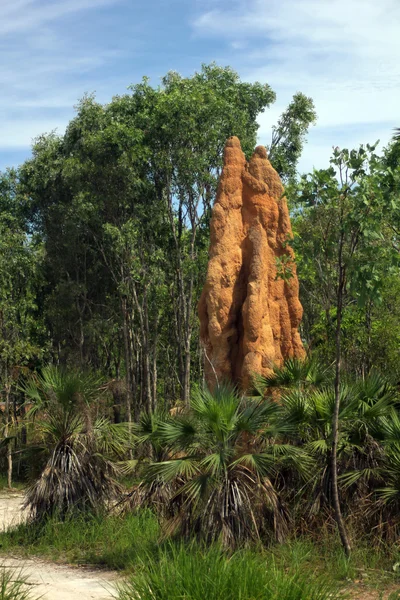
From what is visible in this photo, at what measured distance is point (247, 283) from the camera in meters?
17.9

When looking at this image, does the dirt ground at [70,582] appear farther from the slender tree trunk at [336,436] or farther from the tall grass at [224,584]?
the tall grass at [224,584]

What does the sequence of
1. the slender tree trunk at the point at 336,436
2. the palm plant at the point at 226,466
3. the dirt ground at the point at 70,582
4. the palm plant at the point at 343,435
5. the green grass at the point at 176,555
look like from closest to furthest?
1. the green grass at the point at 176,555
2. the dirt ground at the point at 70,582
3. the slender tree trunk at the point at 336,436
4. the palm plant at the point at 226,466
5. the palm plant at the point at 343,435

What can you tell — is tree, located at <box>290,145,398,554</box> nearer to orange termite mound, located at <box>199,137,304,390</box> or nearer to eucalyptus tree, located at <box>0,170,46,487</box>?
orange termite mound, located at <box>199,137,304,390</box>

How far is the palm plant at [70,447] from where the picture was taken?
15.4 m

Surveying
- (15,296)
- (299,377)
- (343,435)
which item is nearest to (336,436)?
(343,435)

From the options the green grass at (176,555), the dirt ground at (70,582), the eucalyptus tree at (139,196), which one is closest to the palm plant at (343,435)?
the green grass at (176,555)

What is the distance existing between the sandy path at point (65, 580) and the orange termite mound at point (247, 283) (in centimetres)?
503

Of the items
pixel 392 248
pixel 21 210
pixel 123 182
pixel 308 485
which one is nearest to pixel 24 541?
pixel 308 485

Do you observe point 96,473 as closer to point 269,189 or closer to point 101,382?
point 101,382

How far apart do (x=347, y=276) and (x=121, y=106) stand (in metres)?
19.2

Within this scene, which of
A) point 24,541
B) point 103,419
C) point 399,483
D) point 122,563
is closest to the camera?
point 399,483

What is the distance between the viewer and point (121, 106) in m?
29.5

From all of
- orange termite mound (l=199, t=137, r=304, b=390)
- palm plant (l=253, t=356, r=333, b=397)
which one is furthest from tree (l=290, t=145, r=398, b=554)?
orange termite mound (l=199, t=137, r=304, b=390)

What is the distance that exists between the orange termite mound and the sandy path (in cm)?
503
